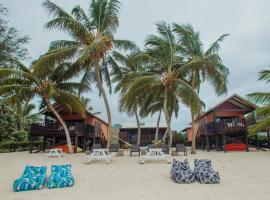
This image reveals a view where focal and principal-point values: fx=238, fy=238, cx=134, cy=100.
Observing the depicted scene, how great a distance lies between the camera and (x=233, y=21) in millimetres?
14328

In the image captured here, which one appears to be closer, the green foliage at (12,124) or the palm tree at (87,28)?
the palm tree at (87,28)

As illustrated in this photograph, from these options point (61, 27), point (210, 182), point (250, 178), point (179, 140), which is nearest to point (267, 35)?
point (250, 178)

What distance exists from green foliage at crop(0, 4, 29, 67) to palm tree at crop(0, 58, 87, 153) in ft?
2.44

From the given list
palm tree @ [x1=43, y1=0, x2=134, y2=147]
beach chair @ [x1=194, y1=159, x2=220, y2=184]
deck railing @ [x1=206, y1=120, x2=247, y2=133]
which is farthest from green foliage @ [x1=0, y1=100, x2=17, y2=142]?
beach chair @ [x1=194, y1=159, x2=220, y2=184]

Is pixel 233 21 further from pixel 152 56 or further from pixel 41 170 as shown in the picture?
pixel 41 170

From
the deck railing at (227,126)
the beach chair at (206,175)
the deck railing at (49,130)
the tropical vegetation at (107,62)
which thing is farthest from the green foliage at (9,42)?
the deck railing at (227,126)

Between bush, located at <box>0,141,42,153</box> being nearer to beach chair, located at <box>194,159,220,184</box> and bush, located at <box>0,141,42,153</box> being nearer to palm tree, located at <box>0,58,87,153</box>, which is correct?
palm tree, located at <box>0,58,87,153</box>

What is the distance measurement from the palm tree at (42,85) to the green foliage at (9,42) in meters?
0.74

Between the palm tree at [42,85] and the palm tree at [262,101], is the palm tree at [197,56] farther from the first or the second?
the palm tree at [42,85]

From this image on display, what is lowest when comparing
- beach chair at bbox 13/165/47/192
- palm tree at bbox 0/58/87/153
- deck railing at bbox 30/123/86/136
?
beach chair at bbox 13/165/47/192

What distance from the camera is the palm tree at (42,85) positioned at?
16.7 metres

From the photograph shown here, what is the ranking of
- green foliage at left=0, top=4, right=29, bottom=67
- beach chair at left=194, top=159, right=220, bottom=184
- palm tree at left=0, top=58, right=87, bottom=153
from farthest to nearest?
palm tree at left=0, top=58, right=87, bottom=153, green foliage at left=0, top=4, right=29, bottom=67, beach chair at left=194, top=159, right=220, bottom=184

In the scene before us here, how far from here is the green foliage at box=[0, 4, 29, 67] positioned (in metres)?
14.9

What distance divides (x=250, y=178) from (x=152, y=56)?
1159 cm
